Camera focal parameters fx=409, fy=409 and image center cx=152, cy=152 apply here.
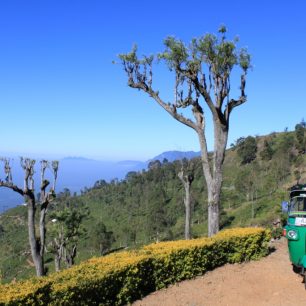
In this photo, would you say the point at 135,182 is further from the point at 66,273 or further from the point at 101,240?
the point at 66,273

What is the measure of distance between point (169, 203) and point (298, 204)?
83.5m

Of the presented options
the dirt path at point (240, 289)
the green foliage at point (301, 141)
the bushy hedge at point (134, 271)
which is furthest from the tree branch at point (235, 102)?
the green foliage at point (301, 141)

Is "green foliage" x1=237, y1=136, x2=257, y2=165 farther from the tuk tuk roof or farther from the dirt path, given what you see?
the tuk tuk roof

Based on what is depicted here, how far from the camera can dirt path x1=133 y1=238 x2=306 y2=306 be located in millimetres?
10094

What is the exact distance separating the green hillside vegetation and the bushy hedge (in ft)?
110

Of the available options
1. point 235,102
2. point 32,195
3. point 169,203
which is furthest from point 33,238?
point 169,203

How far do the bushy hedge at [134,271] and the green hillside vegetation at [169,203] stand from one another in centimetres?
3339

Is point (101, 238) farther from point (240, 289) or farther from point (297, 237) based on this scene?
point (297, 237)

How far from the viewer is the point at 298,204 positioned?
1177cm

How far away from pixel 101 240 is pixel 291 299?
64.0m

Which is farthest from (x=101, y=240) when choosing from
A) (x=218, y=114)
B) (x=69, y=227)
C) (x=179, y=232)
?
(x=218, y=114)

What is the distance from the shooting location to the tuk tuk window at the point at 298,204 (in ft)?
38.1

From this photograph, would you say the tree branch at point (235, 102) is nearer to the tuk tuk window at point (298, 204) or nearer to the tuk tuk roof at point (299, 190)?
the tuk tuk roof at point (299, 190)

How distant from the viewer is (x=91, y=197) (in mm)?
137000
